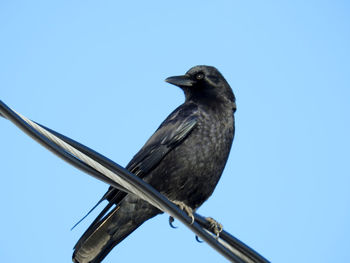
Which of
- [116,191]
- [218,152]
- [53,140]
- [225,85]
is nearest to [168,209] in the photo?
[53,140]

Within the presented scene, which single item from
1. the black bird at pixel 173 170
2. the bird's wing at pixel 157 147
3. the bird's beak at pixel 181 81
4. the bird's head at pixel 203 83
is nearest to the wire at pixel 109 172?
the black bird at pixel 173 170

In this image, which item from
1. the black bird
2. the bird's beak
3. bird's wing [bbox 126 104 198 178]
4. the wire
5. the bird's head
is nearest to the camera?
the wire

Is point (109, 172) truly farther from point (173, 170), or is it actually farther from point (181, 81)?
point (181, 81)

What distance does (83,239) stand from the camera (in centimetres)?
553

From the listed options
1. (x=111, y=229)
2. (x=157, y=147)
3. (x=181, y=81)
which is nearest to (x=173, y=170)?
(x=157, y=147)

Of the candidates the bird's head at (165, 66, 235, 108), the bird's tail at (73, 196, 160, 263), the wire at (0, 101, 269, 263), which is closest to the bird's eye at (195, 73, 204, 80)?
the bird's head at (165, 66, 235, 108)

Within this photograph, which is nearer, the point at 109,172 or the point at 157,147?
the point at 109,172

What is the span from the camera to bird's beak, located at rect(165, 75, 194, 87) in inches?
276

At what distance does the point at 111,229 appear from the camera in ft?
19.0

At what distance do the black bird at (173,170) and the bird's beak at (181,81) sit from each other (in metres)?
0.69

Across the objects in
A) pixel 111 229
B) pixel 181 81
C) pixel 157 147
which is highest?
pixel 181 81

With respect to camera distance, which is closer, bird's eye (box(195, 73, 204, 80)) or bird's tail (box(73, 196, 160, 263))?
bird's tail (box(73, 196, 160, 263))

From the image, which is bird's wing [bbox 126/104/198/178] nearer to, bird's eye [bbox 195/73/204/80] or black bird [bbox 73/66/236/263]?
black bird [bbox 73/66/236/263]

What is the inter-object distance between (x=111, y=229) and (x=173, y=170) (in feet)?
2.88
